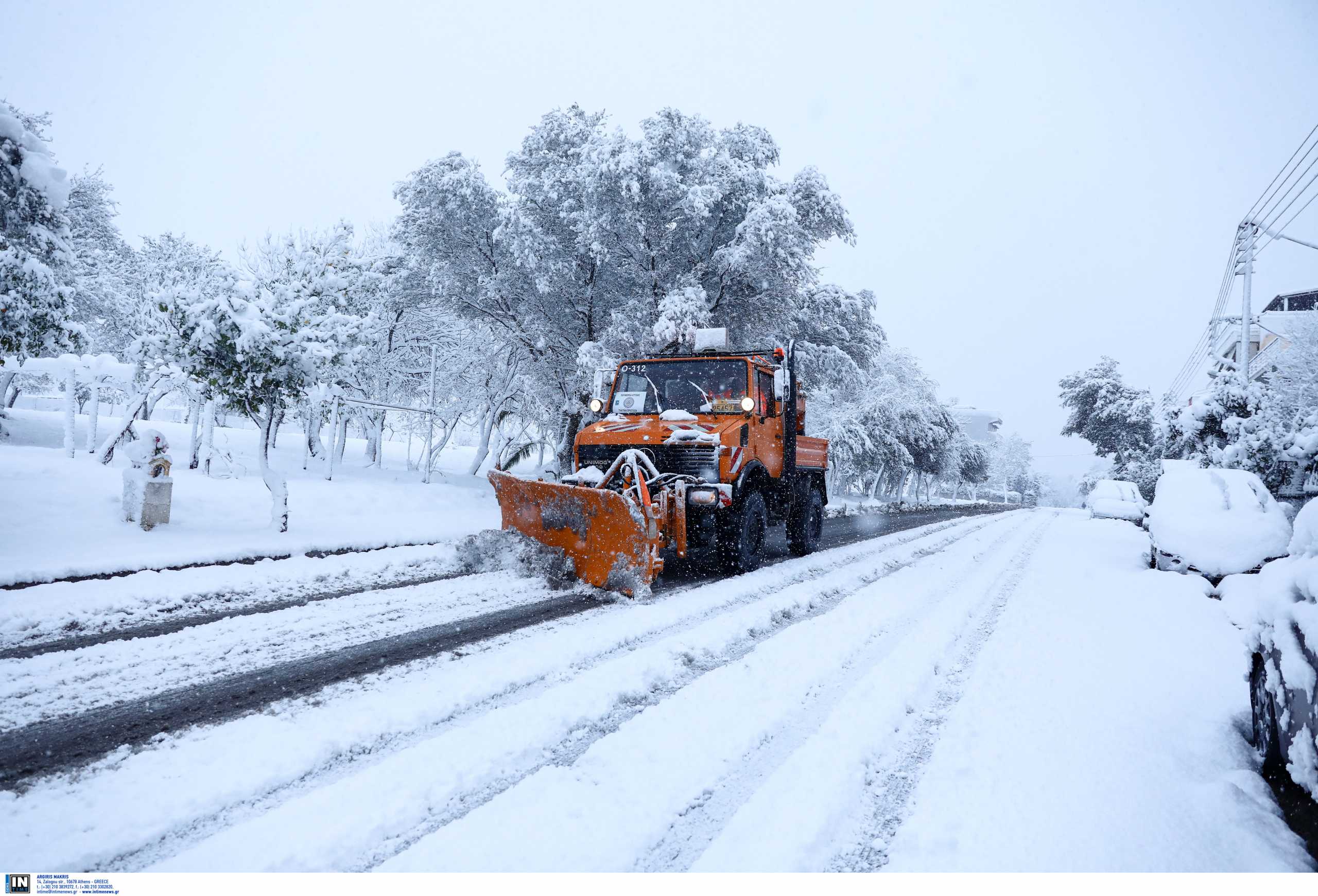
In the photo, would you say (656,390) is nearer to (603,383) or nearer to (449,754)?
(603,383)

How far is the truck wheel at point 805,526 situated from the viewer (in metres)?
9.95

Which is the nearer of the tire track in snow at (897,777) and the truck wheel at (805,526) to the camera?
the tire track in snow at (897,777)

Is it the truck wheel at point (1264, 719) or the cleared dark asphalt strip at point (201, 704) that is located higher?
the truck wheel at point (1264, 719)

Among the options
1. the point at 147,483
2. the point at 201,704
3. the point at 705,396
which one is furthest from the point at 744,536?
the point at 147,483

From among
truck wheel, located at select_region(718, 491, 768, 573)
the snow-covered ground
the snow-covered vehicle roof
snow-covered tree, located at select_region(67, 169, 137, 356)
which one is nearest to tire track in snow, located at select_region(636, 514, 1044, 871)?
truck wheel, located at select_region(718, 491, 768, 573)

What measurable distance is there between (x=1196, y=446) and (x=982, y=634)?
14107 millimetres

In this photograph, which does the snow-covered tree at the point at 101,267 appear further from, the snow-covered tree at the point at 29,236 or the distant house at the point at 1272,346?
the distant house at the point at 1272,346

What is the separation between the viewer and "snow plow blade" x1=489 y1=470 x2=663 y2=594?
6.28 meters

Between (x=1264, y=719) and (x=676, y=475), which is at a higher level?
(x=676, y=475)

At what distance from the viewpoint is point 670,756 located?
3025 mm

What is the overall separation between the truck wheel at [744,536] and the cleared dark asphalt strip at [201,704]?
321 centimetres

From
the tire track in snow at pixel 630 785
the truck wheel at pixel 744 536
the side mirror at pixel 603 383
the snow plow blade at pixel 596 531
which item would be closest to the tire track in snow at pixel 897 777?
the tire track in snow at pixel 630 785

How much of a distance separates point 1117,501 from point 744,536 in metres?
20.4
